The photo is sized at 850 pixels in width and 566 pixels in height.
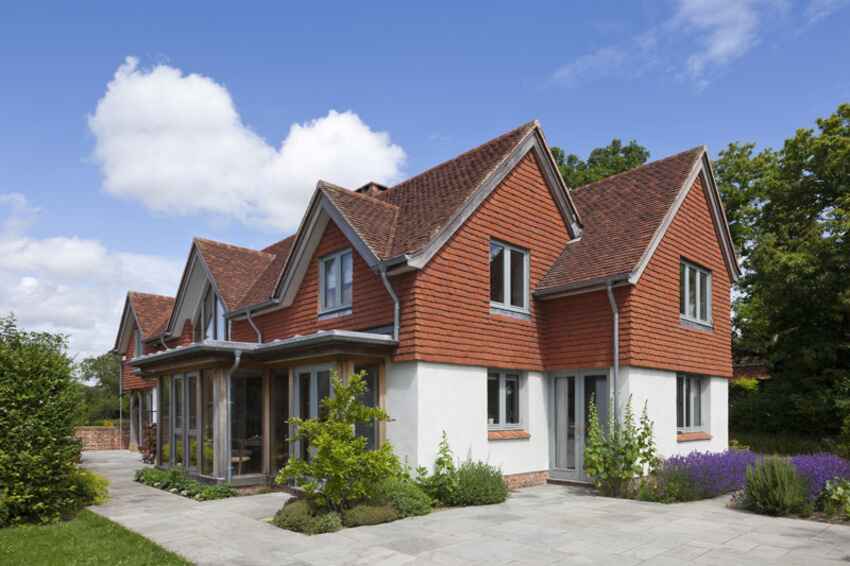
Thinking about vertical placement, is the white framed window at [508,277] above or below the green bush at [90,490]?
above

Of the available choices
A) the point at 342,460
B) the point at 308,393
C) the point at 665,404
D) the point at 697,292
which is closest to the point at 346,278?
the point at 308,393

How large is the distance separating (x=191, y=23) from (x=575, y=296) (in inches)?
382

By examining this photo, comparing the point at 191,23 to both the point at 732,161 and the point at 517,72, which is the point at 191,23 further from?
the point at 732,161

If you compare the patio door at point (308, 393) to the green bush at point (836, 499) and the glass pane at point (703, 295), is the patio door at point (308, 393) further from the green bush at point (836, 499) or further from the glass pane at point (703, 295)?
the glass pane at point (703, 295)

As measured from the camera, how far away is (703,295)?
18.5m

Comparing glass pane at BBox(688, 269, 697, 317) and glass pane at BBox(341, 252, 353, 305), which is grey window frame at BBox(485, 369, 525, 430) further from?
glass pane at BBox(688, 269, 697, 317)

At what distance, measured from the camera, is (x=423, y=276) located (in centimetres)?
1367

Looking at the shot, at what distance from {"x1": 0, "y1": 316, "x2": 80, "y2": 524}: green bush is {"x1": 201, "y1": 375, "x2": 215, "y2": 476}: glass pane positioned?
3617 millimetres

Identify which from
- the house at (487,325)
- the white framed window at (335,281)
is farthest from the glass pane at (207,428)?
the white framed window at (335,281)

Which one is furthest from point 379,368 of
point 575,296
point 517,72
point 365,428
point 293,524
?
point 517,72

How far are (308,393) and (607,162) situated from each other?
2564 centimetres

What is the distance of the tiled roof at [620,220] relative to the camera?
50.2 ft

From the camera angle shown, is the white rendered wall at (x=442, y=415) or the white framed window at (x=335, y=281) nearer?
the white rendered wall at (x=442, y=415)

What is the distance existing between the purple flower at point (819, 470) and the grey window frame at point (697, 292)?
16.1ft
